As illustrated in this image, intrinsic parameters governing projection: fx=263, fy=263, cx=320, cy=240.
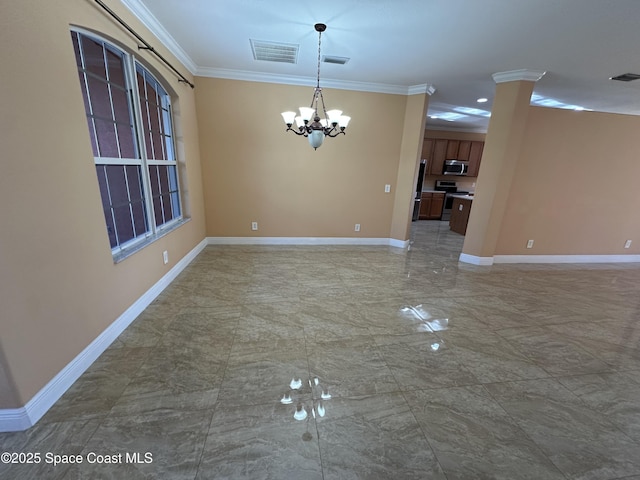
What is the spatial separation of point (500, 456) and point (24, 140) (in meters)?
2.91

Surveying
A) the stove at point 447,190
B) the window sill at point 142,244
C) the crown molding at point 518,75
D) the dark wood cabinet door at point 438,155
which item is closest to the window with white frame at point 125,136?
the window sill at point 142,244

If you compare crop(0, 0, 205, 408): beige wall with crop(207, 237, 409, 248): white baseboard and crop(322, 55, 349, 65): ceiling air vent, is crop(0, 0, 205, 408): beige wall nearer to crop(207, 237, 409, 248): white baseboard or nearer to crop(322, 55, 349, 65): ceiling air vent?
crop(322, 55, 349, 65): ceiling air vent

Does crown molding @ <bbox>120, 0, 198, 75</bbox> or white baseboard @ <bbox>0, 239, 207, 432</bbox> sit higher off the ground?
crown molding @ <bbox>120, 0, 198, 75</bbox>

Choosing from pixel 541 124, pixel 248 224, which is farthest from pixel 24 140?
pixel 541 124

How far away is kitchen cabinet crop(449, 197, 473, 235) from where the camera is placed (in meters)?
6.00

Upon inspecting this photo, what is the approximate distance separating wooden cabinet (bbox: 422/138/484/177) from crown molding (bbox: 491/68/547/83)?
4.06m

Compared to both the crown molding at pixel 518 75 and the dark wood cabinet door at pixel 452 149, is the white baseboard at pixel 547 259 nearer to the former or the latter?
the crown molding at pixel 518 75

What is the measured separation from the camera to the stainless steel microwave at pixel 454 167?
24.5ft

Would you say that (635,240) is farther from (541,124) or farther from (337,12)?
(337,12)

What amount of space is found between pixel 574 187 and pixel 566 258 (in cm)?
123

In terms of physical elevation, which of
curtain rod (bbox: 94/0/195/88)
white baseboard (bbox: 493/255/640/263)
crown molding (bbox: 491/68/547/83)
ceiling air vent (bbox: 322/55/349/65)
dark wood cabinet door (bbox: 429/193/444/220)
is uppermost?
ceiling air vent (bbox: 322/55/349/65)

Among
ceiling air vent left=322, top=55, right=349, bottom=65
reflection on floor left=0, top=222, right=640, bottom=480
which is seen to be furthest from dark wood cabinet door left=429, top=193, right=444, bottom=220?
ceiling air vent left=322, top=55, right=349, bottom=65

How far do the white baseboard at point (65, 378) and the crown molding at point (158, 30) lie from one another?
8.20 feet

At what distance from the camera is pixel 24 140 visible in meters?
1.34
